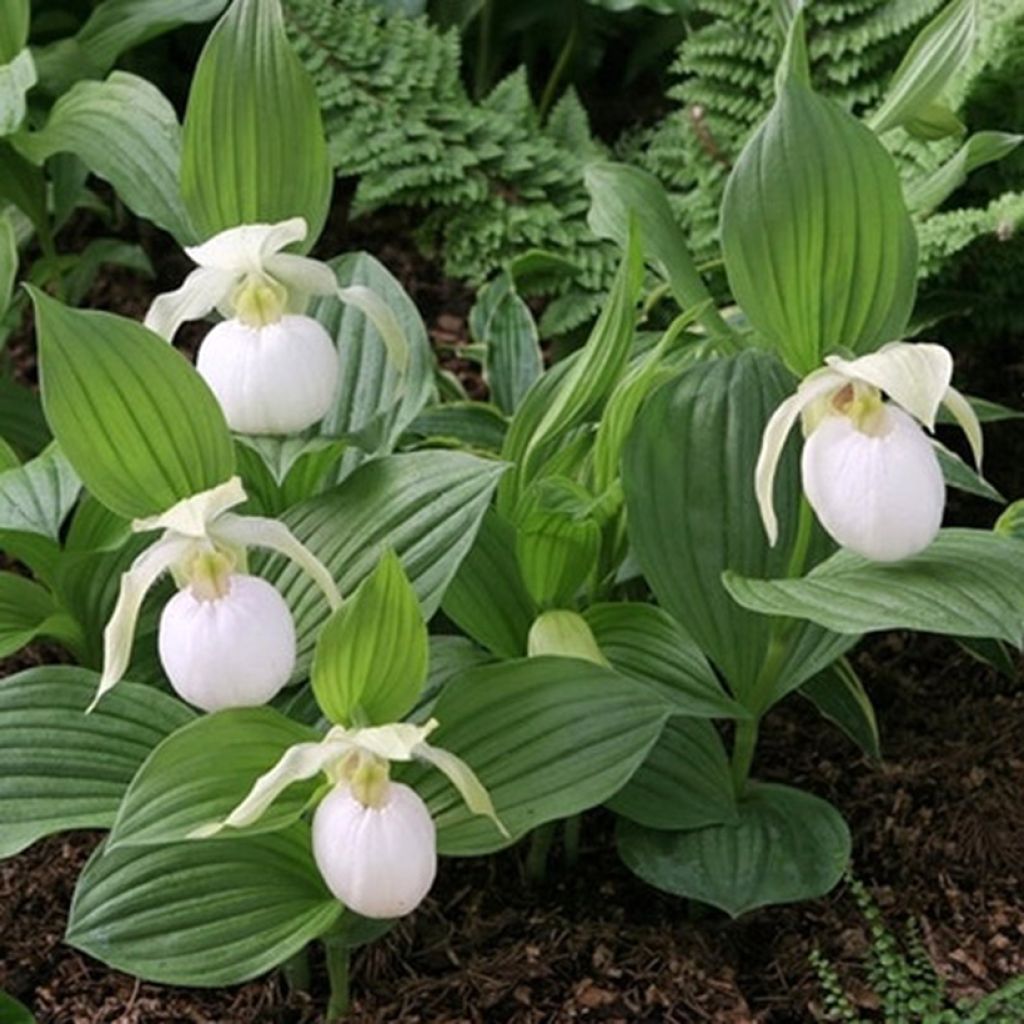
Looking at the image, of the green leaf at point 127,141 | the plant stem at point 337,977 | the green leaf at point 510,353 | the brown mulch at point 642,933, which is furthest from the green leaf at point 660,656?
the green leaf at point 127,141

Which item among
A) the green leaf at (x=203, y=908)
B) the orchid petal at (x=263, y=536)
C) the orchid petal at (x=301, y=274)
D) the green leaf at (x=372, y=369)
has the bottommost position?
the green leaf at (x=203, y=908)

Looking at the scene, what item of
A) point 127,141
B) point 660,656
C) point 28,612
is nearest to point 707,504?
point 660,656

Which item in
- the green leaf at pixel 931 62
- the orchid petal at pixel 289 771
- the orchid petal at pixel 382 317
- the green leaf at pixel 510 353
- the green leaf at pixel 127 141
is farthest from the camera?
the green leaf at pixel 510 353

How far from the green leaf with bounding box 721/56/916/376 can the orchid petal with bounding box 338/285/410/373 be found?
0.97ft

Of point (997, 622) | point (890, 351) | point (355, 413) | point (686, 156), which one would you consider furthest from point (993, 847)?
point (686, 156)

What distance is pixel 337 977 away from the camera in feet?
4.33

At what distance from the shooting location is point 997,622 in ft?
3.75

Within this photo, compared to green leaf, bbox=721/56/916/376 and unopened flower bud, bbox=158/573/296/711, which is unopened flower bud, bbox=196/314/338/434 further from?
green leaf, bbox=721/56/916/376

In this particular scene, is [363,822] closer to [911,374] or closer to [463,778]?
[463,778]

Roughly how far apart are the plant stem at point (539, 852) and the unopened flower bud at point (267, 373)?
17.1 inches

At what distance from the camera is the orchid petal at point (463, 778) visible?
1112 millimetres

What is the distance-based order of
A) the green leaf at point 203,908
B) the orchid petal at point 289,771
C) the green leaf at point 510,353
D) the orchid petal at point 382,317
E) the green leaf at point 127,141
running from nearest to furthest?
1. the orchid petal at point 289,771
2. the green leaf at point 203,908
3. the orchid petal at point 382,317
4. the green leaf at point 127,141
5. the green leaf at point 510,353

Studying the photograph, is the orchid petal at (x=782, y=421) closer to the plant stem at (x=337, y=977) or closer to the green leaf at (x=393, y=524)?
the green leaf at (x=393, y=524)

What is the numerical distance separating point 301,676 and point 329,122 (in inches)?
37.6
